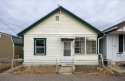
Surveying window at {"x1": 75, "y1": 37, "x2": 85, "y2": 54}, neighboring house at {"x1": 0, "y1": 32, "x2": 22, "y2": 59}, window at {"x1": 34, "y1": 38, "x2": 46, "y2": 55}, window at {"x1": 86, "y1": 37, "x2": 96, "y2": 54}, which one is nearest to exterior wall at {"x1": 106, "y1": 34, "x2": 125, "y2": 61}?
window at {"x1": 86, "y1": 37, "x2": 96, "y2": 54}

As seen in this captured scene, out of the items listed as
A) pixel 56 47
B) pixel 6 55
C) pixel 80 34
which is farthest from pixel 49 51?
pixel 6 55

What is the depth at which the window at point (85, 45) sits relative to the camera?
1867cm

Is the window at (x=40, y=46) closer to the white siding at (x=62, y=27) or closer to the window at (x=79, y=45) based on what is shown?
the white siding at (x=62, y=27)

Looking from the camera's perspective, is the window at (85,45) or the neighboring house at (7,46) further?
the neighboring house at (7,46)

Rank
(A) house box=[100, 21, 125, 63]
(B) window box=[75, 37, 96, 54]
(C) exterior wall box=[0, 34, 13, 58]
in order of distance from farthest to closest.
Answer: (C) exterior wall box=[0, 34, 13, 58] → (B) window box=[75, 37, 96, 54] → (A) house box=[100, 21, 125, 63]

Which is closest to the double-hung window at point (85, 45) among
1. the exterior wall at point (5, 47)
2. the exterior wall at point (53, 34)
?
the exterior wall at point (53, 34)

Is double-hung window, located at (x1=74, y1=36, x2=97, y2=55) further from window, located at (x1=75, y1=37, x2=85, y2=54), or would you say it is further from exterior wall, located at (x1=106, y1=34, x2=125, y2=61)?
exterior wall, located at (x1=106, y1=34, x2=125, y2=61)

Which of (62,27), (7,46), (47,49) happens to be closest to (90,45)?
(62,27)

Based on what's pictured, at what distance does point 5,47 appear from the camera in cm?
2689

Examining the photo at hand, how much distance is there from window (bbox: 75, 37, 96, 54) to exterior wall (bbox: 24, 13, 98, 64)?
1.26ft

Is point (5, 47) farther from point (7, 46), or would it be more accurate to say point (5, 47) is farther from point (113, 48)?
point (113, 48)

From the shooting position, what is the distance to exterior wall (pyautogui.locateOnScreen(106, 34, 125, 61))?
18516 millimetres

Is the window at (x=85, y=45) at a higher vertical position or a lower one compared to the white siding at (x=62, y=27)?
lower

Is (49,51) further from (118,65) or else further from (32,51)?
(118,65)
